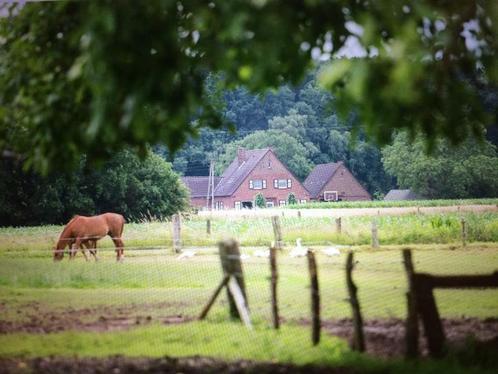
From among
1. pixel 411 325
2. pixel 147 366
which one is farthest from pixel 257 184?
pixel 147 366

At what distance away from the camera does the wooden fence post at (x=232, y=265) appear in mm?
5500

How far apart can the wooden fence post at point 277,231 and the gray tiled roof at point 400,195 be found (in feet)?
3.86

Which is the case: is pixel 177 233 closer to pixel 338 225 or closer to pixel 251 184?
pixel 251 184

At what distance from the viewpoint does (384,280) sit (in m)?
6.70

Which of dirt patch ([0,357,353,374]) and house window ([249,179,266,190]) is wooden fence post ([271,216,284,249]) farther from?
dirt patch ([0,357,353,374])

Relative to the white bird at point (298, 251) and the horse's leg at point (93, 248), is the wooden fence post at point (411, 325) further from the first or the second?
the horse's leg at point (93, 248)

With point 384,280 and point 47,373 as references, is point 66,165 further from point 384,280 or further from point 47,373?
point 384,280

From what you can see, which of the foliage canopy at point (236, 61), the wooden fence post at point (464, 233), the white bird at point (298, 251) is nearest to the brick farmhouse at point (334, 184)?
the white bird at point (298, 251)

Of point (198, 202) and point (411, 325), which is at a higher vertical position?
point (198, 202)

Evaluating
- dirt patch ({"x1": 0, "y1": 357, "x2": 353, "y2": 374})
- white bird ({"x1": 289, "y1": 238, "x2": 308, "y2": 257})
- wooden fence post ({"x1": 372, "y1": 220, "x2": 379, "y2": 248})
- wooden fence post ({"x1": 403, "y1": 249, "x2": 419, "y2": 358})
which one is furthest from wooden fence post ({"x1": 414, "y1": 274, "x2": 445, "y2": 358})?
white bird ({"x1": 289, "y1": 238, "x2": 308, "y2": 257})

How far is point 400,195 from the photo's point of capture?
253 inches

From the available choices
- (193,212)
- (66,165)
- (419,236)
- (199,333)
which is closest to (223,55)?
(66,165)

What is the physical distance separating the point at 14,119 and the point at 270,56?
8.10 ft

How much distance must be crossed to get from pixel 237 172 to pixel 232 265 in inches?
52.7
